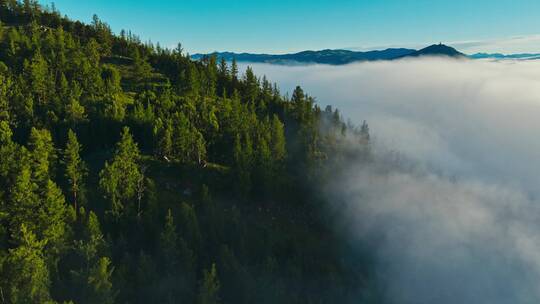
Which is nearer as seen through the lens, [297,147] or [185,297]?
[185,297]

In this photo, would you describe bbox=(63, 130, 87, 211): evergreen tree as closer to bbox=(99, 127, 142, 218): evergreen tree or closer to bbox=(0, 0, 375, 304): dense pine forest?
bbox=(0, 0, 375, 304): dense pine forest

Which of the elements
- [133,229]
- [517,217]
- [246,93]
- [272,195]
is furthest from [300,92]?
[517,217]

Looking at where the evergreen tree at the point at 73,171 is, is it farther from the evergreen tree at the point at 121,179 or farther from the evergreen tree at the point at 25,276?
the evergreen tree at the point at 25,276

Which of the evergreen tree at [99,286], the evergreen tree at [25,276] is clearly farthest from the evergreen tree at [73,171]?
the evergreen tree at [99,286]

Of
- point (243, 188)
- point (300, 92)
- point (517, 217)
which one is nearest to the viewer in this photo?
point (243, 188)

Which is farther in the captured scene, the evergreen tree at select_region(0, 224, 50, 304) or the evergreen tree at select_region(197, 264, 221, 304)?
the evergreen tree at select_region(197, 264, 221, 304)

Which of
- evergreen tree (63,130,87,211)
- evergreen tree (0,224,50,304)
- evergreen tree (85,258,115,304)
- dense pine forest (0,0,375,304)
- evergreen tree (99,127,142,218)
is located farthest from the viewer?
evergreen tree (99,127,142,218)

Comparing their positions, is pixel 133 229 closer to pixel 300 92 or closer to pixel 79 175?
pixel 79 175

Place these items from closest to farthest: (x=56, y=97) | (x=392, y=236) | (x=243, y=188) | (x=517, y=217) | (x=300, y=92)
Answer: (x=243, y=188), (x=56, y=97), (x=392, y=236), (x=300, y=92), (x=517, y=217)

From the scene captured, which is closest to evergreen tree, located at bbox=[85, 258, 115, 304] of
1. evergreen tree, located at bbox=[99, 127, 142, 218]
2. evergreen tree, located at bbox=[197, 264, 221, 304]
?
evergreen tree, located at bbox=[197, 264, 221, 304]
